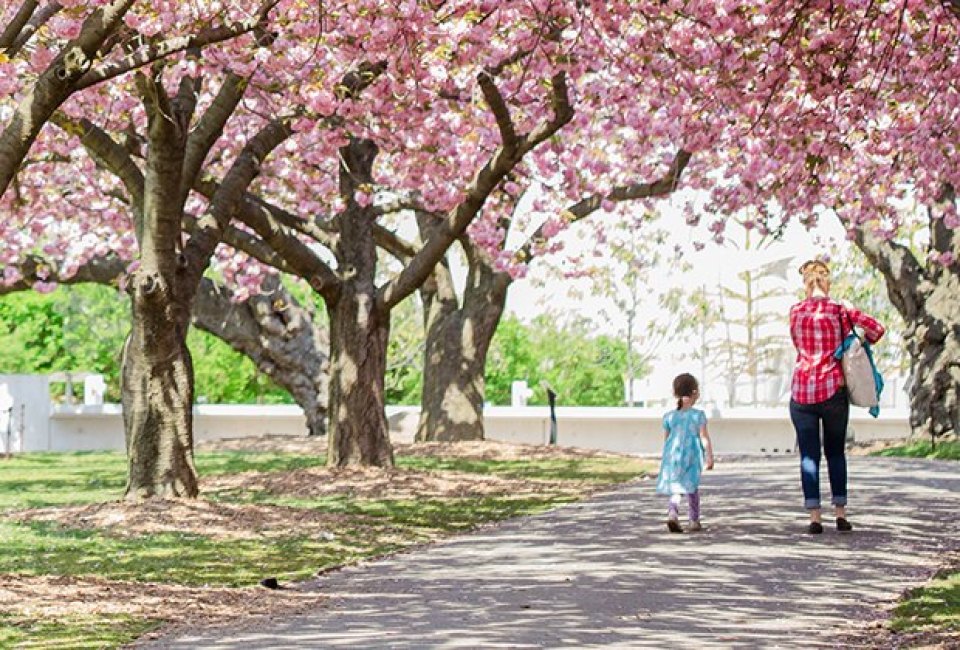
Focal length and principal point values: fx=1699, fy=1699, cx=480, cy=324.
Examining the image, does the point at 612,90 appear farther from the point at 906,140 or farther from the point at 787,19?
the point at 787,19

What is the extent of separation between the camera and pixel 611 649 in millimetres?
7430

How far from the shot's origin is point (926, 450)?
79.9 feet

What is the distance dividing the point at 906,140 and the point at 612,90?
152 inches

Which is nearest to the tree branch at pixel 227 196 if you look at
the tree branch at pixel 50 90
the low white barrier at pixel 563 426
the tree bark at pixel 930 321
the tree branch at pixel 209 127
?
the tree branch at pixel 209 127

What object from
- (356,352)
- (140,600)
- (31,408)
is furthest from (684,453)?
(31,408)

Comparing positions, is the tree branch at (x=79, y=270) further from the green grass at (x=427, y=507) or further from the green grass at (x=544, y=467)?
the green grass at (x=427, y=507)

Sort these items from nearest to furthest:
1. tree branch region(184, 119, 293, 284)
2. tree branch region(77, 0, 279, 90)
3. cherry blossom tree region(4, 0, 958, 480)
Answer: tree branch region(77, 0, 279, 90) → cherry blossom tree region(4, 0, 958, 480) → tree branch region(184, 119, 293, 284)

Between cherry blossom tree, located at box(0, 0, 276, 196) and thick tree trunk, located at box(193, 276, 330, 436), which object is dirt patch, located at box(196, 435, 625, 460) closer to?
thick tree trunk, located at box(193, 276, 330, 436)

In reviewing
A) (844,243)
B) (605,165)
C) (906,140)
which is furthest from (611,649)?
(844,243)

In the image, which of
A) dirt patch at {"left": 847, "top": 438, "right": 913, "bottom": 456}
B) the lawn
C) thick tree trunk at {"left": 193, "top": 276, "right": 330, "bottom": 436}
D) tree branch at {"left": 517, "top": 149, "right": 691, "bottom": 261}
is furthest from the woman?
thick tree trunk at {"left": 193, "top": 276, "right": 330, "bottom": 436}

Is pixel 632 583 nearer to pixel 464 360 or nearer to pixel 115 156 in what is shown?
pixel 115 156

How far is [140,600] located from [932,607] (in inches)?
173

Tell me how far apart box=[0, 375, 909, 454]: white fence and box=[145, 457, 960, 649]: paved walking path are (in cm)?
2102

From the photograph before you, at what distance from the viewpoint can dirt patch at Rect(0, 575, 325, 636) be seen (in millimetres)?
9172
